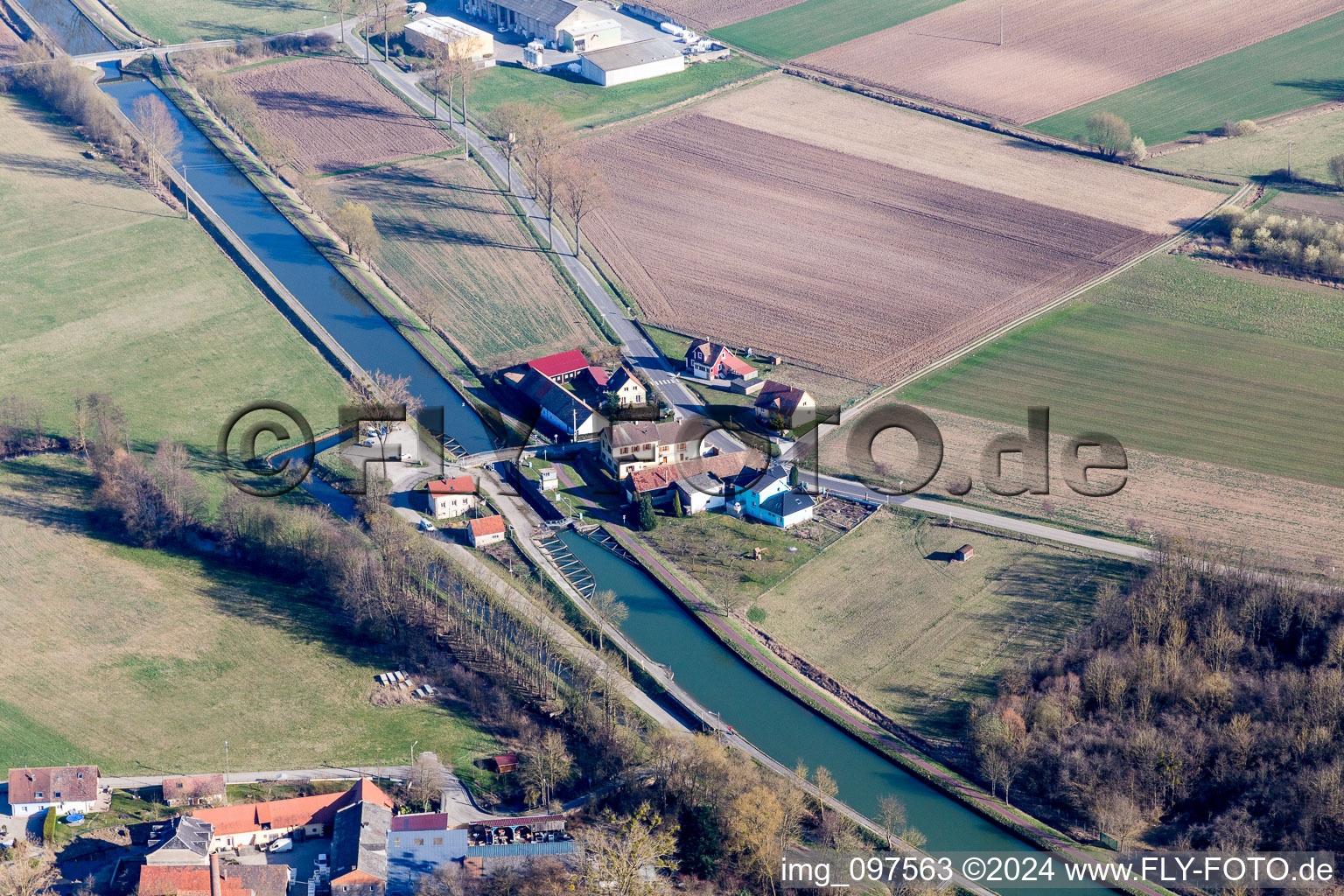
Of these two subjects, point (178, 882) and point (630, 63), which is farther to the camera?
point (630, 63)

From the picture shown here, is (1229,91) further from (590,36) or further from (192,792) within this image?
(192,792)

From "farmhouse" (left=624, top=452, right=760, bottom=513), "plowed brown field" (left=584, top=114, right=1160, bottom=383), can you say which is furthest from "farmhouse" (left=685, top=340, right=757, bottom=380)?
"farmhouse" (left=624, top=452, right=760, bottom=513)

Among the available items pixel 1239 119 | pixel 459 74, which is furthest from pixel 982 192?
pixel 459 74

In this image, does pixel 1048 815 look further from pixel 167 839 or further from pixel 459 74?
pixel 459 74

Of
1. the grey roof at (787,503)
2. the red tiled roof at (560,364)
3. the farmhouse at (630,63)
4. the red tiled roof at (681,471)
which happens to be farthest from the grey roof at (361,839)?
the farmhouse at (630,63)

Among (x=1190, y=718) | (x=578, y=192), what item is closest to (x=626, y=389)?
(x=578, y=192)

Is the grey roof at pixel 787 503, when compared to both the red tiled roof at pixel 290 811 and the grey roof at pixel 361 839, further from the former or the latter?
the grey roof at pixel 361 839

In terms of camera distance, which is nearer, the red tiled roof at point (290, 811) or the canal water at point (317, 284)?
the red tiled roof at point (290, 811)
